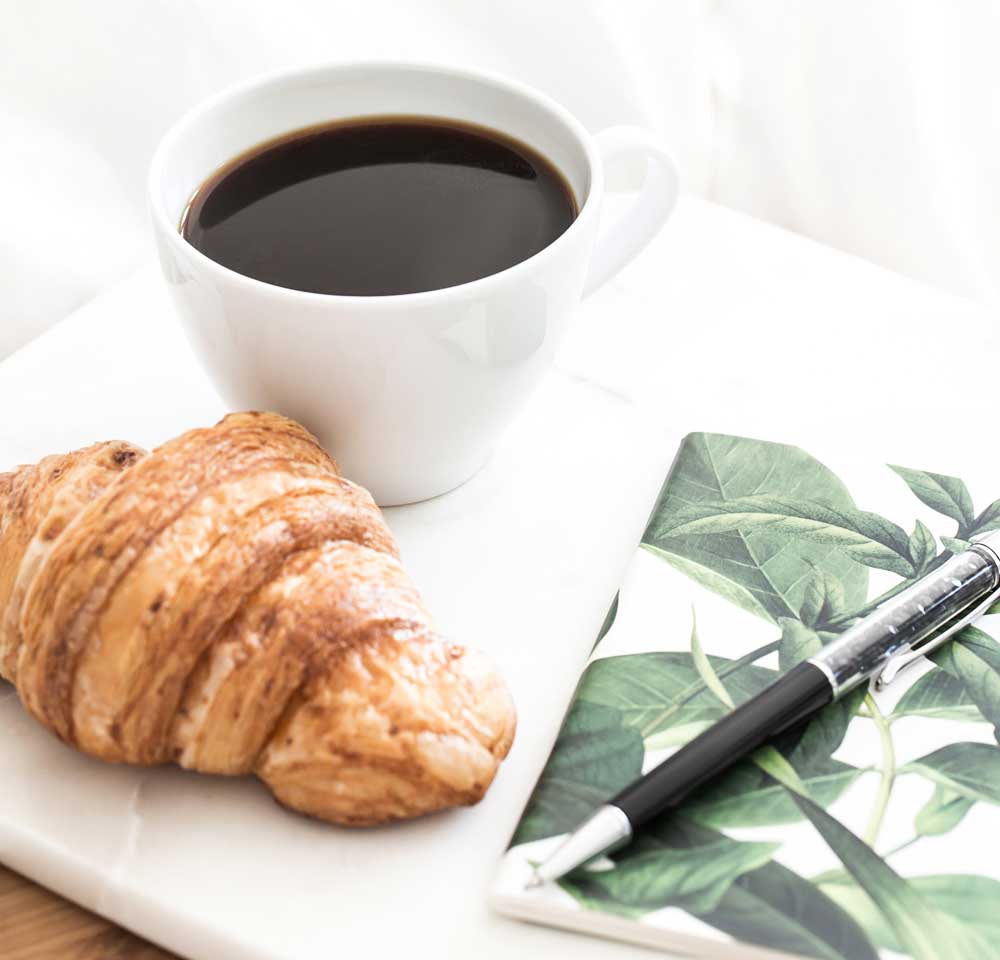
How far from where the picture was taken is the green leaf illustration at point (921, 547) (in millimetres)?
776

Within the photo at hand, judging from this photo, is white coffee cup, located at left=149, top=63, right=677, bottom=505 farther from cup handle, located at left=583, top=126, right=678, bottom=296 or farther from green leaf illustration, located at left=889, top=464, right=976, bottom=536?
green leaf illustration, located at left=889, top=464, right=976, bottom=536

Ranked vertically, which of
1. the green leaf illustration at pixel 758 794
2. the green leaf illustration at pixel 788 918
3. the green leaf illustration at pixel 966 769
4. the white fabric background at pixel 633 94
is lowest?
the green leaf illustration at pixel 788 918

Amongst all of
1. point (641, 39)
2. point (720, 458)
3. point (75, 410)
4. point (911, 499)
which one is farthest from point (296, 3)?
point (911, 499)

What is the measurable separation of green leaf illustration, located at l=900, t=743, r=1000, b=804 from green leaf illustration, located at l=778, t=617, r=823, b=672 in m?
0.08

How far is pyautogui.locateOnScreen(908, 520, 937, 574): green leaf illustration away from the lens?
0.78 m

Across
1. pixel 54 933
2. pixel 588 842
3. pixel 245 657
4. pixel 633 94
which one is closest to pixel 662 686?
pixel 588 842

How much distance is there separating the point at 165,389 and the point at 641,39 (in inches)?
26.2

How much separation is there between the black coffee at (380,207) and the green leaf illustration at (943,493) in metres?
0.28

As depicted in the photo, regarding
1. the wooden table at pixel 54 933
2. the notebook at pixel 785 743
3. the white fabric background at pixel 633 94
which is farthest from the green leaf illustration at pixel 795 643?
the white fabric background at pixel 633 94

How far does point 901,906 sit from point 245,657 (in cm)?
33

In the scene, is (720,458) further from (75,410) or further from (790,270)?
(75,410)

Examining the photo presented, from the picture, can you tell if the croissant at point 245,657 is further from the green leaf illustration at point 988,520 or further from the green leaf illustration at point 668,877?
the green leaf illustration at point 988,520

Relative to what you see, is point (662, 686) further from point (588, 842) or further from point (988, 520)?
point (988, 520)

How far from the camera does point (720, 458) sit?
2.83 feet
